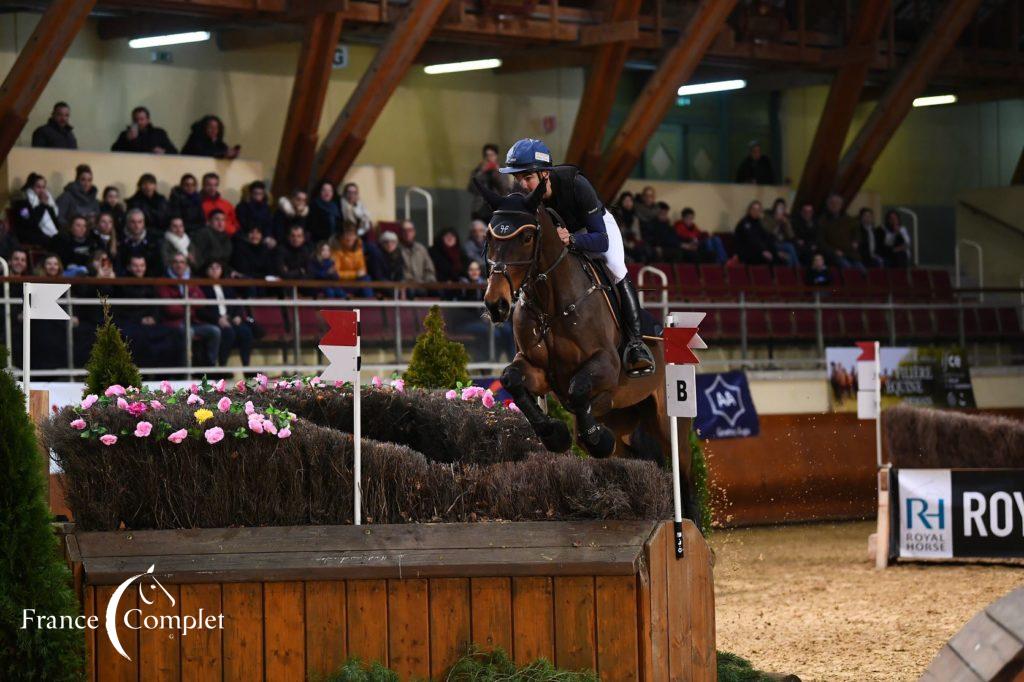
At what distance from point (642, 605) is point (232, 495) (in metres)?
1.58

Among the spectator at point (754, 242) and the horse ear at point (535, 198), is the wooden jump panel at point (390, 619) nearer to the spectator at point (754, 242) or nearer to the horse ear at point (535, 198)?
the horse ear at point (535, 198)

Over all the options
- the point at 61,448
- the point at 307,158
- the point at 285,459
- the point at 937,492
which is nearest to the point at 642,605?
the point at 285,459

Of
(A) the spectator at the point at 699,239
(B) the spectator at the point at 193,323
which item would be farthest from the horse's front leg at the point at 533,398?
(A) the spectator at the point at 699,239

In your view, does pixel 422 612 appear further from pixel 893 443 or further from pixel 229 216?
pixel 229 216

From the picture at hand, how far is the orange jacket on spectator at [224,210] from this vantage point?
13.8 m

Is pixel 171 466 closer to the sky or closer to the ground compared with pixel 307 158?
closer to the ground

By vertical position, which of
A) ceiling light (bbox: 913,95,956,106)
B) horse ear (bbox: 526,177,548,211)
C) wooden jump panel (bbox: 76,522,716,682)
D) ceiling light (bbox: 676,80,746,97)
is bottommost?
wooden jump panel (bbox: 76,522,716,682)

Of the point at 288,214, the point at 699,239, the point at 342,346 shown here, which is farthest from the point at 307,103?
the point at 342,346

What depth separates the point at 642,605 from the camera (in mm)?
5129

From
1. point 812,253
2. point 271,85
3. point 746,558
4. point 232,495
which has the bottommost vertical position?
point 746,558

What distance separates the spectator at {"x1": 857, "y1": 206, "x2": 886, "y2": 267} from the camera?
1958 centimetres

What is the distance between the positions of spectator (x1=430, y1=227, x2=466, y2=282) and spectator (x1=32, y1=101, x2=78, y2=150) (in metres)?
3.79

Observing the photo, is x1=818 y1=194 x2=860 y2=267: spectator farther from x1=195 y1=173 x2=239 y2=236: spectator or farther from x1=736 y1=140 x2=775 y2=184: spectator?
x1=195 y1=173 x2=239 y2=236: spectator

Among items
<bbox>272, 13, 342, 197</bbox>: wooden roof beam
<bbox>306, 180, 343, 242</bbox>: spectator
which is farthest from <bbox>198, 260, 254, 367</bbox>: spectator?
<bbox>272, 13, 342, 197</bbox>: wooden roof beam
